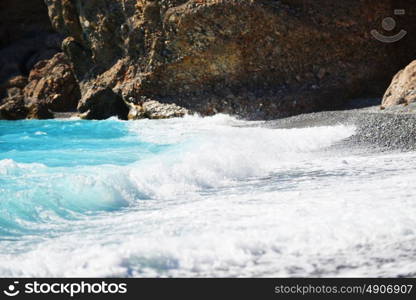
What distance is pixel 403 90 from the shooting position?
11.8 m

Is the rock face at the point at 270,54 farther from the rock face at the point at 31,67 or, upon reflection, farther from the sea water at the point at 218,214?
the rock face at the point at 31,67

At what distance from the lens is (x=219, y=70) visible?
16.6 metres

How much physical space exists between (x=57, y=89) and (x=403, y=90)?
16.4m

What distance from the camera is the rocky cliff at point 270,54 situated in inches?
629

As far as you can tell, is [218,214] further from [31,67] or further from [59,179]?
[31,67]

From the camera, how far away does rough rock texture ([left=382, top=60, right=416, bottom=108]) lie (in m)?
11.5

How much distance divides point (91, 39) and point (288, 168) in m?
14.8

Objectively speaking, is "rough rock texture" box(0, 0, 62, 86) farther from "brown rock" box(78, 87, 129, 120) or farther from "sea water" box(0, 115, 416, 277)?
"sea water" box(0, 115, 416, 277)

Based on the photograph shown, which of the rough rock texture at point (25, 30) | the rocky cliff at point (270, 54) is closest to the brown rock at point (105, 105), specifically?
the rocky cliff at point (270, 54)

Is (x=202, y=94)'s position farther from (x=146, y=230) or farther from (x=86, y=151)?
(x=146, y=230)

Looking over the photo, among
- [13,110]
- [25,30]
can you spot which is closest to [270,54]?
[13,110]

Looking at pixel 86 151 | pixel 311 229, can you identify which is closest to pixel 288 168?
pixel 311 229

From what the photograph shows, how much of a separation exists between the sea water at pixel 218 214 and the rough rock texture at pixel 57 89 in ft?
49.4

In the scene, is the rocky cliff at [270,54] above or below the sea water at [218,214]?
above
